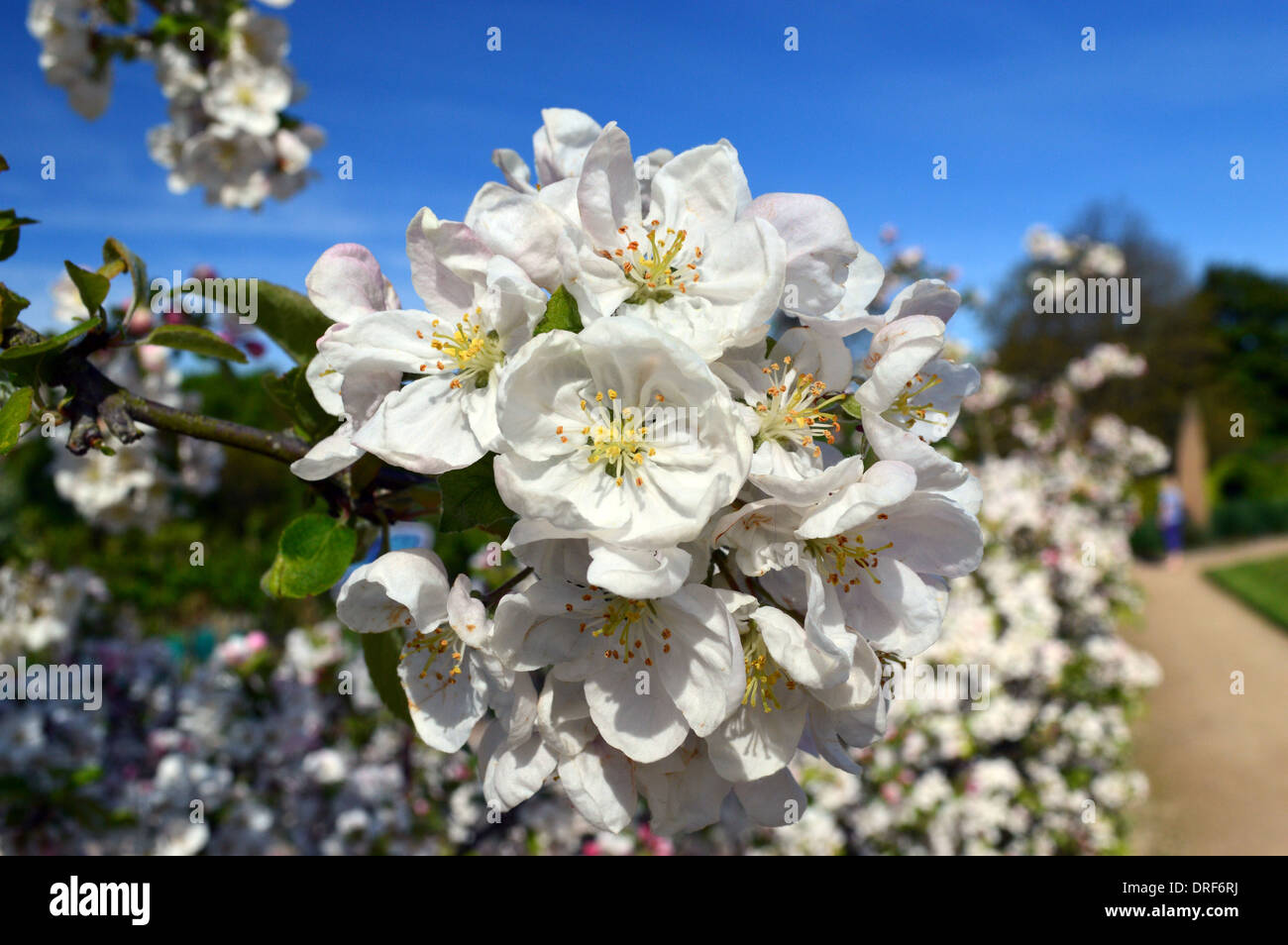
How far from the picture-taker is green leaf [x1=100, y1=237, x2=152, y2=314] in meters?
1.30

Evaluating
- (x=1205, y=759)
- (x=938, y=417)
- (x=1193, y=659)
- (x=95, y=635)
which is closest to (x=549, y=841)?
(x=95, y=635)

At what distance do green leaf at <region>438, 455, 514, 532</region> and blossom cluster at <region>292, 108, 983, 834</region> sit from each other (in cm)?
1

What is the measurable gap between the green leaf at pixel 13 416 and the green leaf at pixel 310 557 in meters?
0.30

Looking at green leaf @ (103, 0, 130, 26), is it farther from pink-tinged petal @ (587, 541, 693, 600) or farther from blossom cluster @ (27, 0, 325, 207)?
pink-tinged petal @ (587, 541, 693, 600)

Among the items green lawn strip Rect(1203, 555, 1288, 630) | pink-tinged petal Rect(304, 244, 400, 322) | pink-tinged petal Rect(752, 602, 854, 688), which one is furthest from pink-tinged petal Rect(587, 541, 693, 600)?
green lawn strip Rect(1203, 555, 1288, 630)

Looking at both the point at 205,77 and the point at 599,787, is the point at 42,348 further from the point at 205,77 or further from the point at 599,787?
the point at 205,77

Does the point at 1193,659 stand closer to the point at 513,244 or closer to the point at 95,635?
the point at 95,635

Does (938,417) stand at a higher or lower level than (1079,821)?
higher

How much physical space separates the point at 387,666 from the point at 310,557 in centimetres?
21

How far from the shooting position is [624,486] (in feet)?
2.87

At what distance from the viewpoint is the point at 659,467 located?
0.88 metres

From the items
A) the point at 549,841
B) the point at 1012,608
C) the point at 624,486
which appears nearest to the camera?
the point at 624,486

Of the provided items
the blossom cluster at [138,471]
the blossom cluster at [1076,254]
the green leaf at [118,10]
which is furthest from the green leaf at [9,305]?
the blossom cluster at [1076,254]

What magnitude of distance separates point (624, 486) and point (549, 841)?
2.94 m
